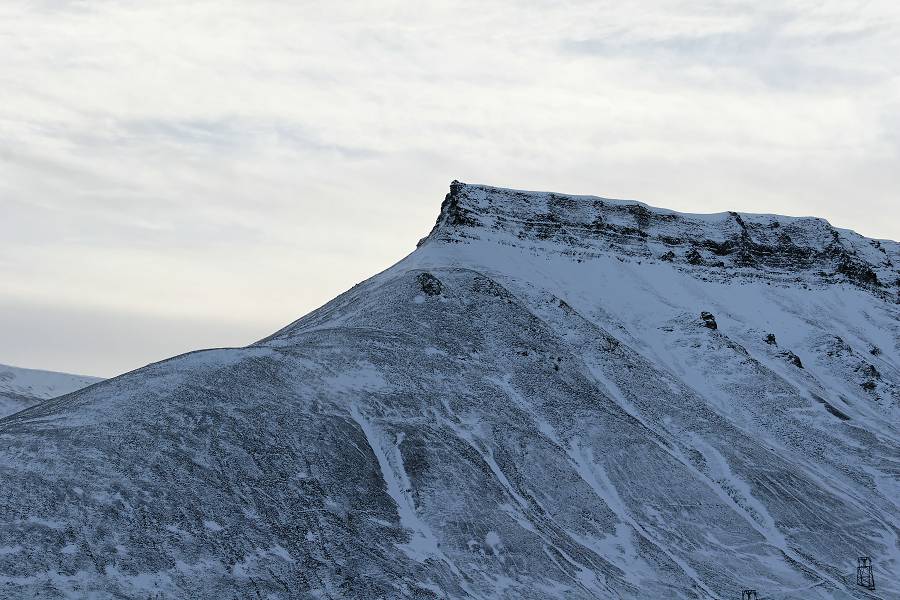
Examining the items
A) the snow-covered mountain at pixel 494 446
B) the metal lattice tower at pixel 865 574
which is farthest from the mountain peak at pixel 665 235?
the metal lattice tower at pixel 865 574

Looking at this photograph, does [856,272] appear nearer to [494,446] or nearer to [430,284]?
[430,284]

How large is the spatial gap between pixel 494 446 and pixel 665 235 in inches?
2525

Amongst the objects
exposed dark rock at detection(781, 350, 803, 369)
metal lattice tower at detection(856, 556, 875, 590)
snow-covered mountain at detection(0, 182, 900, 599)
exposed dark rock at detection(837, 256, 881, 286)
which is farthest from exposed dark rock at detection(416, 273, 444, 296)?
exposed dark rock at detection(837, 256, 881, 286)

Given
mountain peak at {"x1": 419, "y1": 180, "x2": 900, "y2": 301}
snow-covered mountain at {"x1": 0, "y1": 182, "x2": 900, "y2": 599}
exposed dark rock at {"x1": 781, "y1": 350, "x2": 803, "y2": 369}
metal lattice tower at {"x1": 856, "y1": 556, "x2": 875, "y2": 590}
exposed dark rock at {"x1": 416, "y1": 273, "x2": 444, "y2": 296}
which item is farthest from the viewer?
mountain peak at {"x1": 419, "y1": 180, "x2": 900, "y2": 301}

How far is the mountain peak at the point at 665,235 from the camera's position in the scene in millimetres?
127125

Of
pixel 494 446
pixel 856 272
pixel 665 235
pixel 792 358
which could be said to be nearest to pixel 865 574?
pixel 494 446

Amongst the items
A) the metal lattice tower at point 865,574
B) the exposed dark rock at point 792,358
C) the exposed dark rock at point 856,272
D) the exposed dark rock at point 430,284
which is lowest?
the metal lattice tower at point 865,574

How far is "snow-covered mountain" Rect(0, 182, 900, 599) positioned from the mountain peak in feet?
2.29

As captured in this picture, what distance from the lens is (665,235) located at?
137 meters

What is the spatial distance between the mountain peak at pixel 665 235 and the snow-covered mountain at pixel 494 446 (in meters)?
0.70

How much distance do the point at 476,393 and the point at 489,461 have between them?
963cm

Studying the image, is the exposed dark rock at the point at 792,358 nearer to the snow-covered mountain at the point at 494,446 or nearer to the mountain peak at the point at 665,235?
the snow-covered mountain at the point at 494,446

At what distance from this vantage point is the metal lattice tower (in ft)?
251

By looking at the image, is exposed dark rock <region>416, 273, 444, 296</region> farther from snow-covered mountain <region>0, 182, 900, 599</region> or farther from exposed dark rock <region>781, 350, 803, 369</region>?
exposed dark rock <region>781, 350, 803, 369</region>
